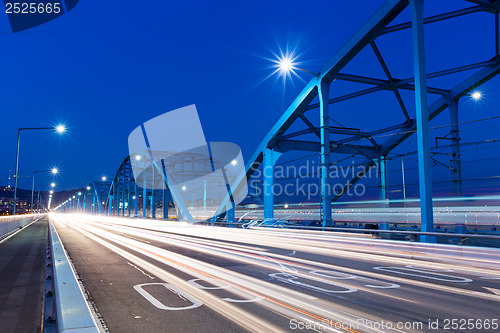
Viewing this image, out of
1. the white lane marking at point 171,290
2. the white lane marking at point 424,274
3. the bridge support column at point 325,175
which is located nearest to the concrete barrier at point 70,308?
the white lane marking at point 171,290

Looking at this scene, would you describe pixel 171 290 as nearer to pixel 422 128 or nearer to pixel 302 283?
pixel 302 283

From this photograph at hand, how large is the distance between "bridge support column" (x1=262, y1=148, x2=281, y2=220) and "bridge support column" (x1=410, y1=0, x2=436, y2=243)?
18.9 m

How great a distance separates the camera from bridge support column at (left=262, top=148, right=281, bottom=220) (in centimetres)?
3381

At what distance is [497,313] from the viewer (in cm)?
595

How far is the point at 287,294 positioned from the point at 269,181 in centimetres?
2692

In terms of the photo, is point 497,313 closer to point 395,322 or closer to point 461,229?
point 395,322

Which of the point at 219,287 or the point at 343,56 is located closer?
the point at 219,287

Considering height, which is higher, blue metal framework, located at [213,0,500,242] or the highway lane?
blue metal framework, located at [213,0,500,242]

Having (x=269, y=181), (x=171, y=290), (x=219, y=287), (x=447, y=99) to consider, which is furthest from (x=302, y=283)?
(x=269, y=181)

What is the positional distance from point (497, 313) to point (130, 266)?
31.6 ft

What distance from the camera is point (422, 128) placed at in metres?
15.9

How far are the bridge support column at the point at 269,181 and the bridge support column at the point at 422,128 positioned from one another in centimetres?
1887

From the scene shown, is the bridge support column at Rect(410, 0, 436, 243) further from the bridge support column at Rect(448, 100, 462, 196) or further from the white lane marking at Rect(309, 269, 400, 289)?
the bridge support column at Rect(448, 100, 462, 196)

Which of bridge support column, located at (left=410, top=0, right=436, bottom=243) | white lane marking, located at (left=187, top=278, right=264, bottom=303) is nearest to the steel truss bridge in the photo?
bridge support column, located at (left=410, top=0, right=436, bottom=243)
